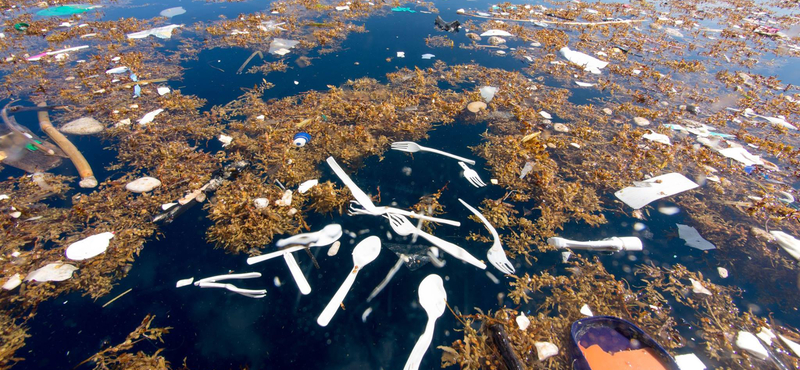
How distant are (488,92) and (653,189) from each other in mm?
2792

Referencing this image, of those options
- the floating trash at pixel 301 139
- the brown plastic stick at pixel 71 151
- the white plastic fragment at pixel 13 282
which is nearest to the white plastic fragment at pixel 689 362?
the floating trash at pixel 301 139

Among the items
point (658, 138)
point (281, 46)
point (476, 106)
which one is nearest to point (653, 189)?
point (658, 138)

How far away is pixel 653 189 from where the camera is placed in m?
3.47

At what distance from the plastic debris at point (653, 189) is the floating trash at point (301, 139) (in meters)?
4.03

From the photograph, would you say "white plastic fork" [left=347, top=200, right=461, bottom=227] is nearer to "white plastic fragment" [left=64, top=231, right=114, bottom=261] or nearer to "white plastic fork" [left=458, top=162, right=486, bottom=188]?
"white plastic fork" [left=458, top=162, right=486, bottom=188]

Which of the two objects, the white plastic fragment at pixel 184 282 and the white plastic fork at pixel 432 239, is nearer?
the white plastic fragment at pixel 184 282

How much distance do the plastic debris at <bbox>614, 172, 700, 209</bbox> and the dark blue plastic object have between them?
1.72 m

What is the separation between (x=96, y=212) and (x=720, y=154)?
7981 mm

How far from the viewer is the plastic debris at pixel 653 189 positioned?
3.35m

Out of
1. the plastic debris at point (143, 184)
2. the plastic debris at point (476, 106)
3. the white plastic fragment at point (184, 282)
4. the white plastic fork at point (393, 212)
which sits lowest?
the white plastic fragment at point (184, 282)

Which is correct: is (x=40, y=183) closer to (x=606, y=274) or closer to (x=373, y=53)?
(x=373, y=53)

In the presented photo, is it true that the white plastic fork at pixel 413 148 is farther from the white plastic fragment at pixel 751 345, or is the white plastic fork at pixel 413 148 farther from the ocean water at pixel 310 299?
the white plastic fragment at pixel 751 345

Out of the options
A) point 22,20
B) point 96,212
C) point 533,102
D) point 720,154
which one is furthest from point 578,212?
point 22,20

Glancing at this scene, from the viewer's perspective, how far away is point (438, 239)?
278 cm
